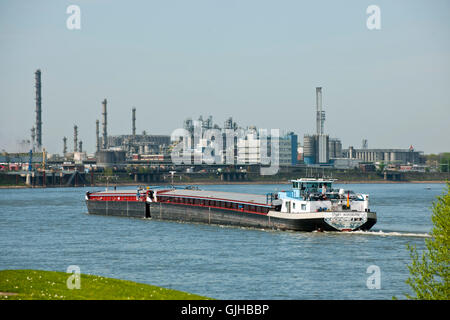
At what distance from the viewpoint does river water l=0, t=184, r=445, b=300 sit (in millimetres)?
42156

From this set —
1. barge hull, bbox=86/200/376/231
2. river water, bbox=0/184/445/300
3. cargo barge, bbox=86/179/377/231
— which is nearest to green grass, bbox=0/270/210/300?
river water, bbox=0/184/445/300

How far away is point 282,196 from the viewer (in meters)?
74.1

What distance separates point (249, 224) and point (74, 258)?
27.8 m

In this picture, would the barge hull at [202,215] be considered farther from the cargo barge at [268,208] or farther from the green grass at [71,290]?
the green grass at [71,290]

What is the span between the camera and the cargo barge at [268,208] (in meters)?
67.5

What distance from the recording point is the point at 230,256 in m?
54.8

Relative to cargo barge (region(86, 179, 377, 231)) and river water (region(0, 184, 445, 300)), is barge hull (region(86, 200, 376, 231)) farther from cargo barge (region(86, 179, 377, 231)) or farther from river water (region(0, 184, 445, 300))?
river water (region(0, 184, 445, 300))

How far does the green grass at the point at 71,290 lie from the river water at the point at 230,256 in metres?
8.20

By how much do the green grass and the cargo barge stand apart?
1443 inches

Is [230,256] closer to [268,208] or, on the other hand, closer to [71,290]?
[268,208]

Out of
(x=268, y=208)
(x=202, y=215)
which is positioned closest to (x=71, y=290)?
(x=268, y=208)
